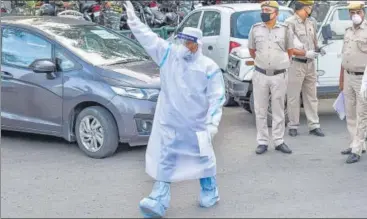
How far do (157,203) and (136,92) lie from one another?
222cm

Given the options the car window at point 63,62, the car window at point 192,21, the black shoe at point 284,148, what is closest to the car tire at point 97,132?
the car window at point 63,62

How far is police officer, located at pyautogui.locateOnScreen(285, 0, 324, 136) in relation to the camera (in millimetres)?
8312

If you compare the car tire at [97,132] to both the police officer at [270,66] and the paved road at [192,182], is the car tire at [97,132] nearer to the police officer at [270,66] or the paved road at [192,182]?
the paved road at [192,182]

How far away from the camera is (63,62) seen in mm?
7621

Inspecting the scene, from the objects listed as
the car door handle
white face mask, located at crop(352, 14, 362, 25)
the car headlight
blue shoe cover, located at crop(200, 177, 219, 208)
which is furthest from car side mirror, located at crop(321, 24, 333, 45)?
the car door handle

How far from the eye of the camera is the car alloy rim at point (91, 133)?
735 centimetres

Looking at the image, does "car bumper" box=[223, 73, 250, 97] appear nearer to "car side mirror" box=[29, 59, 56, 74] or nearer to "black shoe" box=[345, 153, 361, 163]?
"black shoe" box=[345, 153, 361, 163]

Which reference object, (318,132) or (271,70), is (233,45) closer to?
(318,132)

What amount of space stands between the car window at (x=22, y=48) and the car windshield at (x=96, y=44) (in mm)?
188

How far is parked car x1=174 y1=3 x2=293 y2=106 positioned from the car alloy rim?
3.30 m

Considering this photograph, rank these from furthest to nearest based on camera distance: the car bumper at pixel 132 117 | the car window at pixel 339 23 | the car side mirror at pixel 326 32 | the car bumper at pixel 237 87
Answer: the car window at pixel 339 23 → the car bumper at pixel 237 87 → the car side mirror at pixel 326 32 → the car bumper at pixel 132 117

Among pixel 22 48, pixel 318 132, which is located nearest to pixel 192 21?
pixel 318 132

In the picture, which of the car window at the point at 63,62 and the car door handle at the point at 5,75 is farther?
the car door handle at the point at 5,75

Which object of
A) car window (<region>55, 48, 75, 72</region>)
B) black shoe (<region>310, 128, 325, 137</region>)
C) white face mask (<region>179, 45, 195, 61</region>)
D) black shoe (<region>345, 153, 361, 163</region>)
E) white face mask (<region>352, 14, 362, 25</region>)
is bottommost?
black shoe (<region>310, 128, 325, 137</region>)
